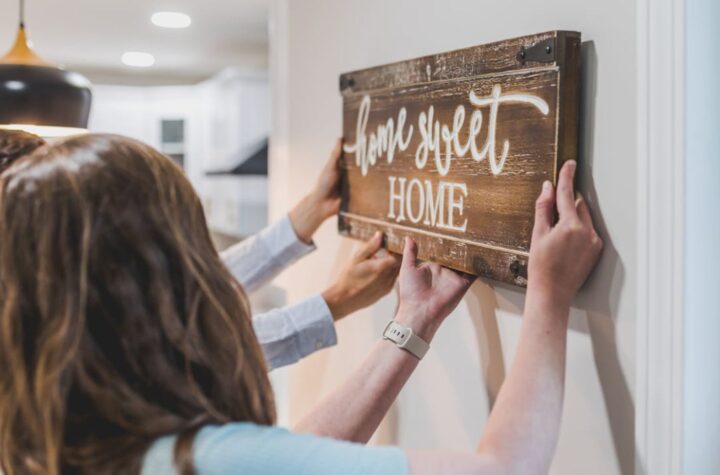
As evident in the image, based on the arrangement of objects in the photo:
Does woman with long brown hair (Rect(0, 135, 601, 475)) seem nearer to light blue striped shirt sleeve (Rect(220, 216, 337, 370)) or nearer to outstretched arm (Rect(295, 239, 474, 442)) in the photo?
outstretched arm (Rect(295, 239, 474, 442))

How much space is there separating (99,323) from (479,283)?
21.0 inches

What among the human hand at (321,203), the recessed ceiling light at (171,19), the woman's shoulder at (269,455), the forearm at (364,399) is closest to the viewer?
the woman's shoulder at (269,455)

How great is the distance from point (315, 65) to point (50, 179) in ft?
3.15

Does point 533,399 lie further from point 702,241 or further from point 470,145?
point 470,145

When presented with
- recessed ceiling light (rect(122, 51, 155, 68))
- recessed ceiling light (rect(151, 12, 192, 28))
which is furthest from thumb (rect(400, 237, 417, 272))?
recessed ceiling light (rect(122, 51, 155, 68))

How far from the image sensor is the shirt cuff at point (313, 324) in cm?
121

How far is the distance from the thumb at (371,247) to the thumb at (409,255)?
0.39 feet

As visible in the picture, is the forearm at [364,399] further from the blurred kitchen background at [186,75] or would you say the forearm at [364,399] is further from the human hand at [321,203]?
the blurred kitchen background at [186,75]

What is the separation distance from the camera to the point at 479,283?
99 centimetres

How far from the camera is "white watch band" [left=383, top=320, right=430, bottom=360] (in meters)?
0.91

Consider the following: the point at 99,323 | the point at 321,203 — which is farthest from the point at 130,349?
the point at 321,203

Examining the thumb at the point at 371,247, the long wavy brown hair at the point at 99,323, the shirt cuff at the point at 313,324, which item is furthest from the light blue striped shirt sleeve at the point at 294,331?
the long wavy brown hair at the point at 99,323

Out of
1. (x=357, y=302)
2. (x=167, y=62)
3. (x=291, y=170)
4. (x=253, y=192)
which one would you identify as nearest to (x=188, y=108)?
(x=167, y=62)

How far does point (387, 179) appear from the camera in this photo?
1.11 m
